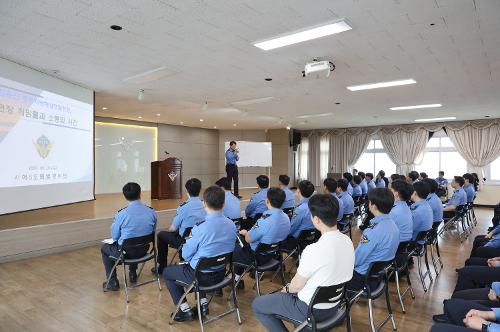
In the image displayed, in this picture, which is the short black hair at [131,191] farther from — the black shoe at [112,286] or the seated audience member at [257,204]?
the seated audience member at [257,204]

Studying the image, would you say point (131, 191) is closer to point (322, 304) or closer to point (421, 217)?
point (322, 304)

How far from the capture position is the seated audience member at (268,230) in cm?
312

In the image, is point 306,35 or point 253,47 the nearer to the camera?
point 306,35

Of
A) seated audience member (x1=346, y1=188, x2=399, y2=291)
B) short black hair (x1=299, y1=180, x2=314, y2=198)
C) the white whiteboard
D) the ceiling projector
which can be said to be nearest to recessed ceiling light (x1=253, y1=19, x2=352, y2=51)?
the ceiling projector

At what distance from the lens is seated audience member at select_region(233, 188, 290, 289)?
3121 mm

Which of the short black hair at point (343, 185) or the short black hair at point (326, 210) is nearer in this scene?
the short black hair at point (326, 210)

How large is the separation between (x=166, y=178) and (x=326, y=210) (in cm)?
792

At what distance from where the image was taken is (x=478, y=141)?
11031mm

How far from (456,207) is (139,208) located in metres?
5.60

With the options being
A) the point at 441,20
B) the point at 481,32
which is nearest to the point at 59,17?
the point at 441,20

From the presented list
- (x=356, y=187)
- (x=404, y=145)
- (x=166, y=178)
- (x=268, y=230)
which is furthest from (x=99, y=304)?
(x=404, y=145)

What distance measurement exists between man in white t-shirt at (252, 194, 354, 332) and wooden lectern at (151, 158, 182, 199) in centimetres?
756

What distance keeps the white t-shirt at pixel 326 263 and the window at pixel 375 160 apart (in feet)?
40.3

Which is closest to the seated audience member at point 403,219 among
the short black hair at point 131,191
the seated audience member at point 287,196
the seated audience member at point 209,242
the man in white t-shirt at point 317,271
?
the man in white t-shirt at point 317,271
